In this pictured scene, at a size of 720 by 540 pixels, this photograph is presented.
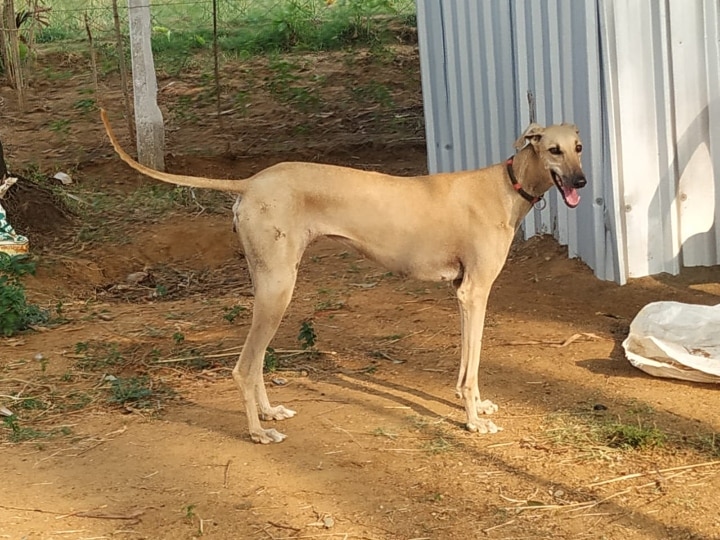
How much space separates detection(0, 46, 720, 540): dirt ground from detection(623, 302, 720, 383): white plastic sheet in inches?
3.6

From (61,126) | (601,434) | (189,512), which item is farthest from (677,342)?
(61,126)

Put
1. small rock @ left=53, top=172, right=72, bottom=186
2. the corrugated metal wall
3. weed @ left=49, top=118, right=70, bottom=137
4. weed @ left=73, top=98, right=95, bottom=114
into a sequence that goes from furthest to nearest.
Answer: weed @ left=73, top=98, right=95, bottom=114 → weed @ left=49, top=118, right=70, bottom=137 → small rock @ left=53, top=172, right=72, bottom=186 → the corrugated metal wall

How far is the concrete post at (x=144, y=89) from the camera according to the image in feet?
34.7

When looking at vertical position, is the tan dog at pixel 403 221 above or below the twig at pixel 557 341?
above

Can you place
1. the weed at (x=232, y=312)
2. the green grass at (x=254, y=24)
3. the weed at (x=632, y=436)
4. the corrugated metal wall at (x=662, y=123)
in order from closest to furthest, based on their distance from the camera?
the weed at (x=632, y=436) < the corrugated metal wall at (x=662, y=123) < the weed at (x=232, y=312) < the green grass at (x=254, y=24)

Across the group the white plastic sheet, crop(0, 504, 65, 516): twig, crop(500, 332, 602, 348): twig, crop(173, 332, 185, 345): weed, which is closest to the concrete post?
crop(173, 332, 185, 345): weed

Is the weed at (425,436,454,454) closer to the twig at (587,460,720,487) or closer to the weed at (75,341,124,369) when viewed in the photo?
the twig at (587,460,720,487)

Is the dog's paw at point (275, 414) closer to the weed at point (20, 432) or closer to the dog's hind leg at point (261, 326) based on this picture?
the dog's hind leg at point (261, 326)

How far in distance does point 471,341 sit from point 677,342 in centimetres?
140

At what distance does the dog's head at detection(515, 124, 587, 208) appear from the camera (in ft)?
16.8

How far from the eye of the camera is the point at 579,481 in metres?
4.60

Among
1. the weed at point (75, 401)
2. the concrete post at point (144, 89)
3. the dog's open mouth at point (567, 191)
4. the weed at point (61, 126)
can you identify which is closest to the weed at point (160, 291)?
the weed at point (75, 401)

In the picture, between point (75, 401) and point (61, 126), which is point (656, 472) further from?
point (61, 126)

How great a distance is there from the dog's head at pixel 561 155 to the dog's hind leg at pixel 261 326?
52.4 inches
